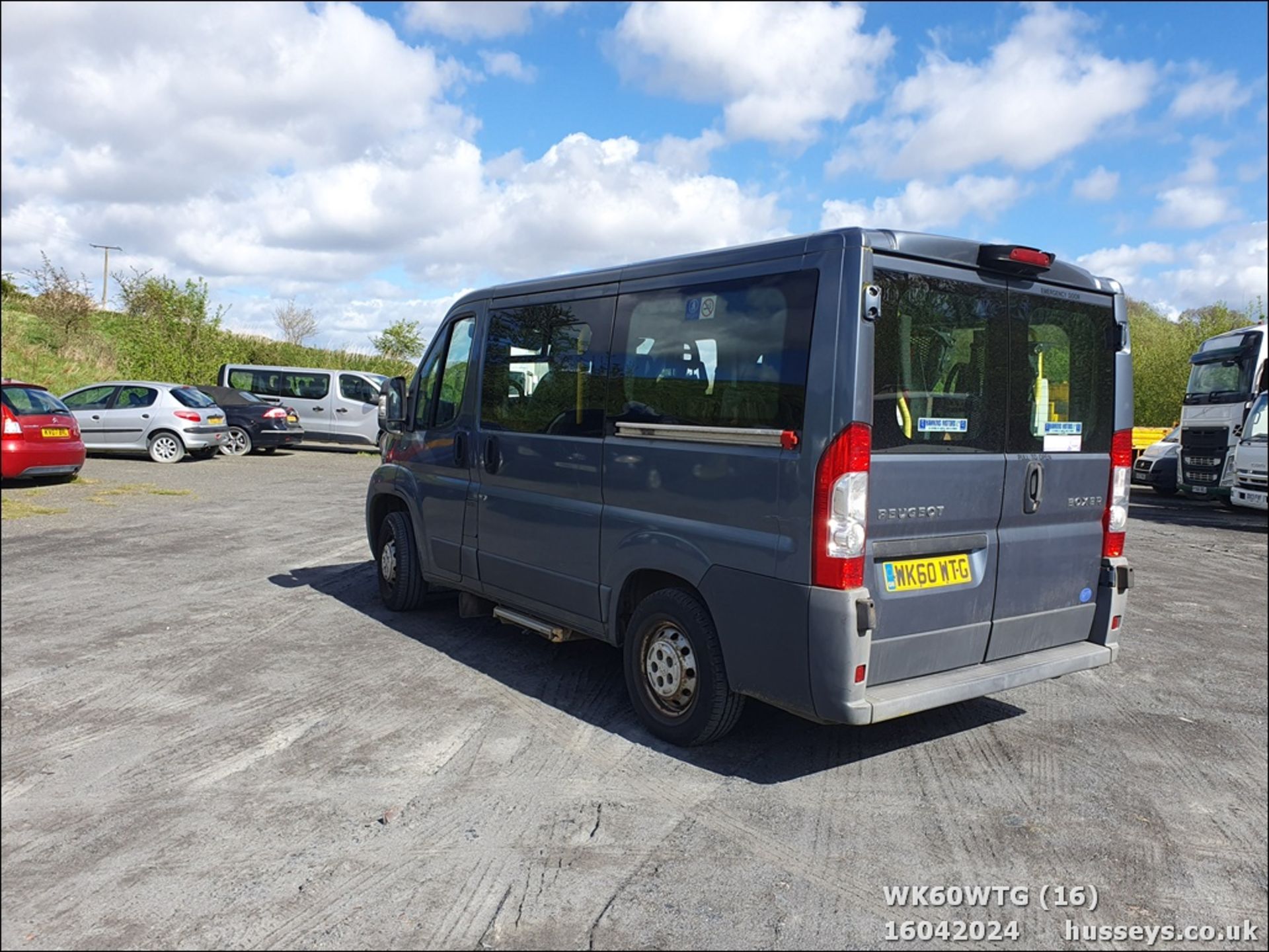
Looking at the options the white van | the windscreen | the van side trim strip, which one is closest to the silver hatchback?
the white van

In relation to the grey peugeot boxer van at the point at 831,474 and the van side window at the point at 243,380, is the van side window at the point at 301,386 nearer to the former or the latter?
the van side window at the point at 243,380

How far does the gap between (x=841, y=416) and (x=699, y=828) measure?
175 centimetres

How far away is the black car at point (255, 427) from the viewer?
21656 millimetres

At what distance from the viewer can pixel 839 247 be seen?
4059mm

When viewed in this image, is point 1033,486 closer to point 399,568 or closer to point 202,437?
point 399,568

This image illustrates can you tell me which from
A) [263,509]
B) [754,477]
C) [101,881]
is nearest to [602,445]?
[754,477]

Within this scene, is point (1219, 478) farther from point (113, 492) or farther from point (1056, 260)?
point (113, 492)

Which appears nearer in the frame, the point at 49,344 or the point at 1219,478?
the point at 1219,478

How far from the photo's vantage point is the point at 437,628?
696cm

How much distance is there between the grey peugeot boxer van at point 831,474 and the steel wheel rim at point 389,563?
197cm

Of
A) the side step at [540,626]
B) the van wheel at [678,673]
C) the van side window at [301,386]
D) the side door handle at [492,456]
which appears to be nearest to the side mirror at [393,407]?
the side door handle at [492,456]

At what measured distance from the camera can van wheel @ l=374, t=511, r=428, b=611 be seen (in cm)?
720

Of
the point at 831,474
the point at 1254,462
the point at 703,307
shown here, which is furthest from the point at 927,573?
the point at 1254,462

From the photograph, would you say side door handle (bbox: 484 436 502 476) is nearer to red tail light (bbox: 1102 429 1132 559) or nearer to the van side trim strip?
the van side trim strip
